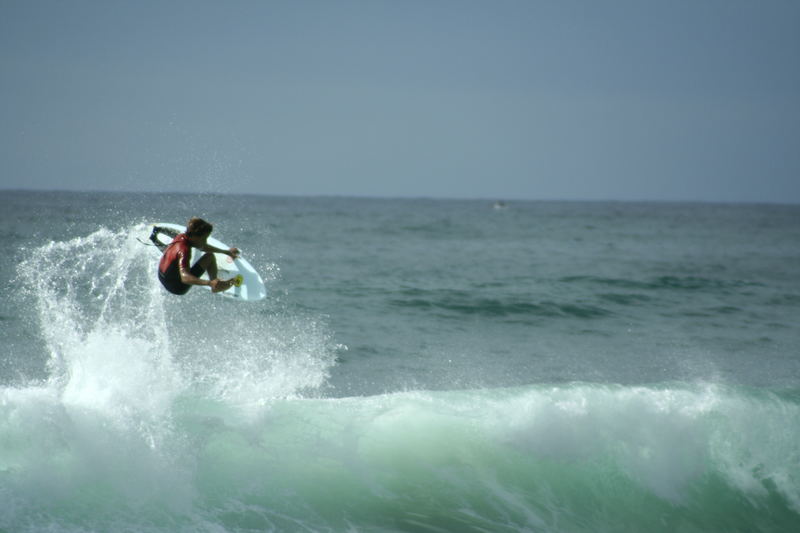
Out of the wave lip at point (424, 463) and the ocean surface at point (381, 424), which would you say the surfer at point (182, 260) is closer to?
the ocean surface at point (381, 424)

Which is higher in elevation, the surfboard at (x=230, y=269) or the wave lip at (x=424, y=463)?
the surfboard at (x=230, y=269)

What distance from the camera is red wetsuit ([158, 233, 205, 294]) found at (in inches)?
336

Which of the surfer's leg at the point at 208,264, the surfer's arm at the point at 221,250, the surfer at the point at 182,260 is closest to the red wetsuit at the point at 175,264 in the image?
the surfer at the point at 182,260

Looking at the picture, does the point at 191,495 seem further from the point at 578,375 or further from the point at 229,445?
the point at 578,375

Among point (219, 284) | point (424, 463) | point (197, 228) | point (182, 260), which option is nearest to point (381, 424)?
point (424, 463)

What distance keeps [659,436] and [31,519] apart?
6.46 meters

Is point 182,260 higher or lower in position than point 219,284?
higher

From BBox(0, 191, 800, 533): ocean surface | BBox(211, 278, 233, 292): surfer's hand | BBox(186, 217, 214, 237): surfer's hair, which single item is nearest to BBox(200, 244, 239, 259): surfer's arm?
BBox(186, 217, 214, 237): surfer's hair

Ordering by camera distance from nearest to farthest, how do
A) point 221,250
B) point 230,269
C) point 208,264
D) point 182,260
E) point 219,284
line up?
point 219,284
point 182,260
point 221,250
point 208,264
point 230,269

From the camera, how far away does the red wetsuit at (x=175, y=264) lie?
336 inches

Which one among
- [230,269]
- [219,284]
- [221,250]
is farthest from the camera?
[230,269]

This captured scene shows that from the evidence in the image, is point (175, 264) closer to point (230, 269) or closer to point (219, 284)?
point (219, 284)

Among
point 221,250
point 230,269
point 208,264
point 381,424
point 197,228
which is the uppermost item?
point 197,228

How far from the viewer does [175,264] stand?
28.1 feet
